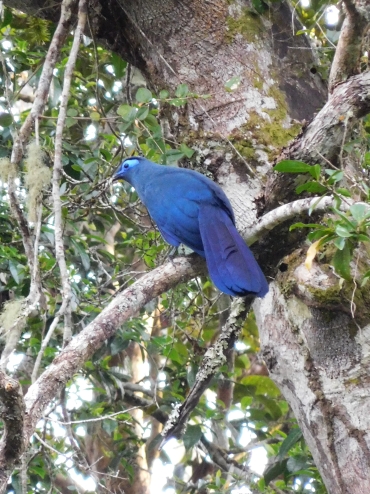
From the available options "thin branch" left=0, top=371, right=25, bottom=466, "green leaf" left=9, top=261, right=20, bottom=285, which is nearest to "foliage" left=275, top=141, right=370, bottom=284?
"thin branch" left=0, top=371, right=25, bottom=466

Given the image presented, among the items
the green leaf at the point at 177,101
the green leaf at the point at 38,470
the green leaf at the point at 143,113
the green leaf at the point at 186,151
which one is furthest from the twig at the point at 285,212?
the green leaf at the point at 38,470

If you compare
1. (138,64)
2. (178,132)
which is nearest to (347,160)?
(178,132)

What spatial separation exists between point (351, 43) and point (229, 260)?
3.35 feet

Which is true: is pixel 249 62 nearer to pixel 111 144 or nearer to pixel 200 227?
pixel 200 227

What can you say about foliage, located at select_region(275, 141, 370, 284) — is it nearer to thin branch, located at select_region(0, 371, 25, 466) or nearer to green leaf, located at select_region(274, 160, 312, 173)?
green leaf, located at select_region(274, 160, 312, 173)

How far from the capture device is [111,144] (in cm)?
461

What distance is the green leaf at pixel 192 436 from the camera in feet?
14.6

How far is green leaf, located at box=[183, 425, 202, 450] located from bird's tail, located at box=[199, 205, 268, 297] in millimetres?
1693

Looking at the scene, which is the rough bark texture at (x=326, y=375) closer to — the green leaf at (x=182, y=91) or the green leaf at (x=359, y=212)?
the green leaf at (x=359, y=212)

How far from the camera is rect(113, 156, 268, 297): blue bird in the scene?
2.85 meters

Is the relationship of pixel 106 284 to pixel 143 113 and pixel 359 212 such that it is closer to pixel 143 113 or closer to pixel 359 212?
pixel 143 113

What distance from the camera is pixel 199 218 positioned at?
3488mm

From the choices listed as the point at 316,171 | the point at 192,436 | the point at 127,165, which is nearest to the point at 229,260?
the point at 316,171

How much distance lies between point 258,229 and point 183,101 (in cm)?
81
